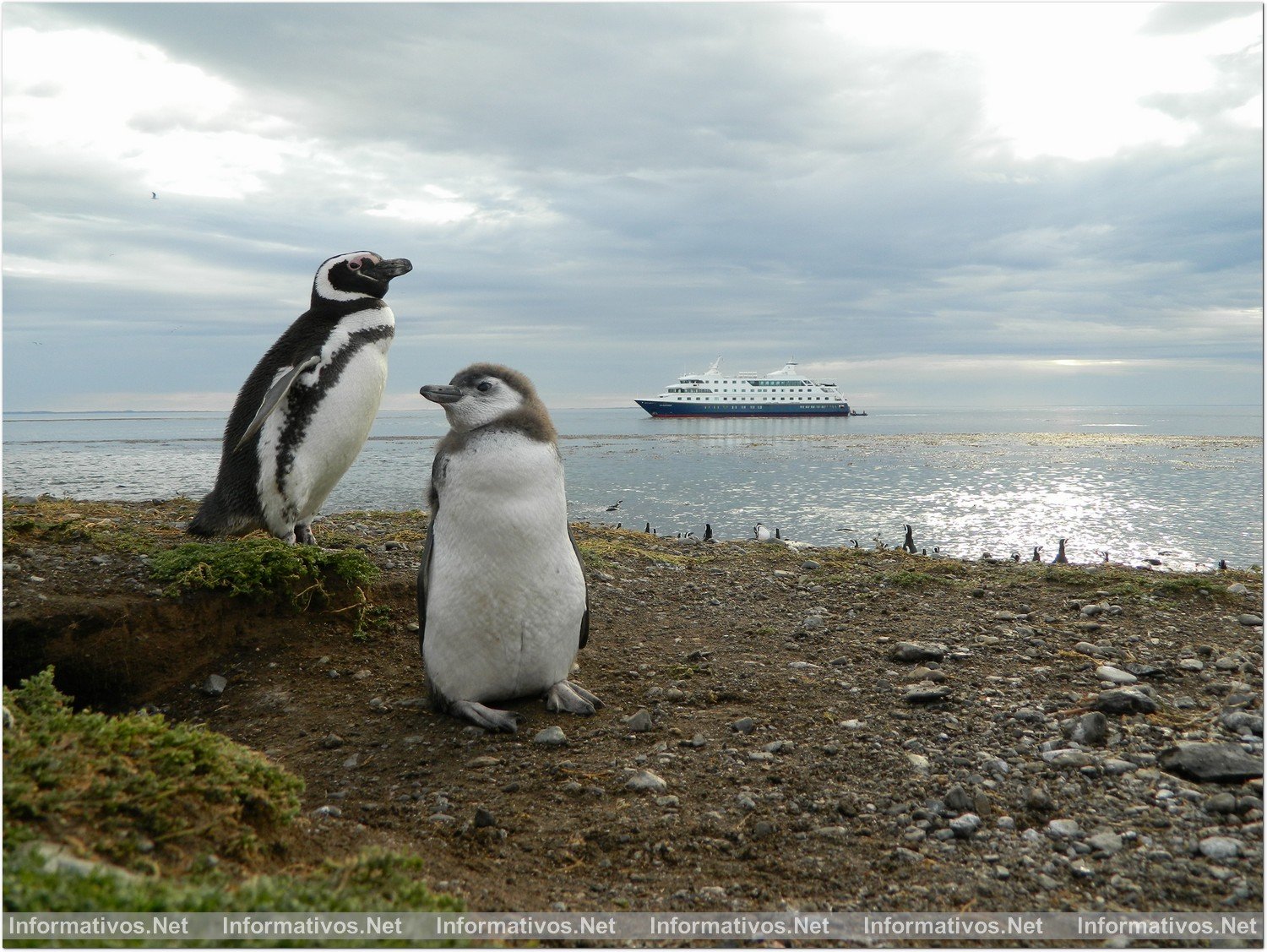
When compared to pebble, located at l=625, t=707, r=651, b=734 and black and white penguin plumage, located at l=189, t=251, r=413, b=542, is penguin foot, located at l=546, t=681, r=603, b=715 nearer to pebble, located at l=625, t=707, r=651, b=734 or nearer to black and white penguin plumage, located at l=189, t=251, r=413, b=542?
pebble, located at l=625, t=707, r=651, b=734

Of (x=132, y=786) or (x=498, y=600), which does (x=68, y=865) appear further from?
(x=498, y=600)

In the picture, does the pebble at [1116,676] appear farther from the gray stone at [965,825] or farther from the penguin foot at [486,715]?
the penguin foot at [486,715]

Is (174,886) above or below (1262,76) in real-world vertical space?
below

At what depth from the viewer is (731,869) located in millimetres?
2713

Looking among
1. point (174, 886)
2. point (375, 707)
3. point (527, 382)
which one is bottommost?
point (375, 707)

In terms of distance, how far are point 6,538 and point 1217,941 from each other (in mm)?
6200

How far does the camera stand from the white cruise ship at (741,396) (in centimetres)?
7969

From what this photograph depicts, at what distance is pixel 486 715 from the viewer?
3.97 meters

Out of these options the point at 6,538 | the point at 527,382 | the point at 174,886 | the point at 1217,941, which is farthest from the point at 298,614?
the point at 1217,941

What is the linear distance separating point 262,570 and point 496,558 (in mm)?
1911

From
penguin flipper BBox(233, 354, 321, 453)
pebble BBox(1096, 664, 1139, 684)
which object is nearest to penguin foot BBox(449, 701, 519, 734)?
penguin flipper BBox(233, 354, 321, 453)

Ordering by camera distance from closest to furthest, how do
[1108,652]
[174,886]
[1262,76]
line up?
[174,886] → [1262,76] → [1108,652]

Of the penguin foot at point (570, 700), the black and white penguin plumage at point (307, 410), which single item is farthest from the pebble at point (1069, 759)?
the black and white penguin plumage at point (307, 410)

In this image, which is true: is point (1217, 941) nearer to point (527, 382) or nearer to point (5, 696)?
point (527, 382)
